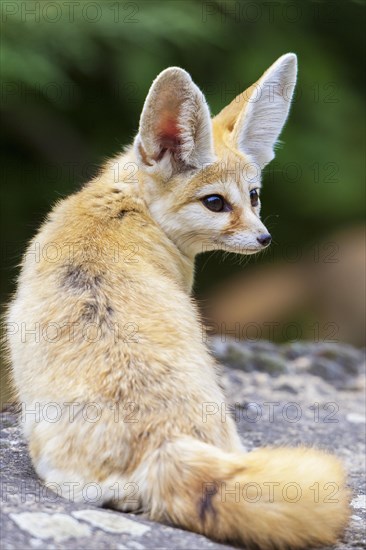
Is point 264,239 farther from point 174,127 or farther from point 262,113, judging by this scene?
point 262,113

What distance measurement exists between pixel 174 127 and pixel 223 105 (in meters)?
5.58

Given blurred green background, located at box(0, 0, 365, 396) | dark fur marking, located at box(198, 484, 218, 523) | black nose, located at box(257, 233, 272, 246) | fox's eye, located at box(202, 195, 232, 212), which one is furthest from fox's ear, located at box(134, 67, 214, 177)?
blurred green background, located at box(0, 0, 365, 396)

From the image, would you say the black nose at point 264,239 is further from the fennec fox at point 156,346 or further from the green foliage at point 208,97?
the green foliage at point 208,97

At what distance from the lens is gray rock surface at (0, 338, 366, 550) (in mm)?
3049

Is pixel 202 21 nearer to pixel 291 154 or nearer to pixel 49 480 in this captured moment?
pixel 291 154

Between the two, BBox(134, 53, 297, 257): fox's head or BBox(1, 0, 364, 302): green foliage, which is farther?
BBox(1, 0, 364, 302): green foliage

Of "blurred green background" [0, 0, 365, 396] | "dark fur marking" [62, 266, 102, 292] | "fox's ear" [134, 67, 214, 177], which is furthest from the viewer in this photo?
"blurred green background" [0, 0, 365, 396]

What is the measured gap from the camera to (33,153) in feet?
35.9

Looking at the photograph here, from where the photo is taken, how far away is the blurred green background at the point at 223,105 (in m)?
9.51

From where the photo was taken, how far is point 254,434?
18.7 feet

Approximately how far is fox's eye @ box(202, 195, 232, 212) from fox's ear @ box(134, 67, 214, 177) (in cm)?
19

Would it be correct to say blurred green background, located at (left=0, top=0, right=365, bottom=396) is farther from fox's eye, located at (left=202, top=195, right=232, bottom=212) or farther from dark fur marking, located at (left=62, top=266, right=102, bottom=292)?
dark fur marking, located at (left=62, top=266, right=102, bottom=292)

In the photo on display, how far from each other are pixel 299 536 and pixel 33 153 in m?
8.48

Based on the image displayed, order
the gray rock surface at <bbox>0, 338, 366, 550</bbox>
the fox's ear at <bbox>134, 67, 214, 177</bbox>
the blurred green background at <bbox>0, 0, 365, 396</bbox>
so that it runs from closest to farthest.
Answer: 1. the gray rock surface at <bbox>0, 338, 366, 550</bbox>
2. the fox's ear at <bbox>134, 67, 214, 177</bbox>
3. the blurred green background at <bbox>0, 0, 365, 396</bbox>
